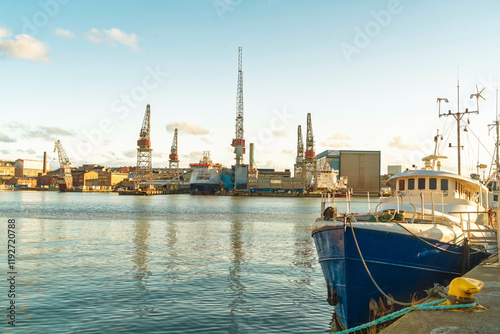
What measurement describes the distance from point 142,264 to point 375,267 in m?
13.2

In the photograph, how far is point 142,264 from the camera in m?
20.4

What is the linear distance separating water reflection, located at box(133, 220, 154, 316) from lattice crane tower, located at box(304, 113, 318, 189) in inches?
5688

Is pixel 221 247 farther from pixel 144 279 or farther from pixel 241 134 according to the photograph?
pixel 241 134

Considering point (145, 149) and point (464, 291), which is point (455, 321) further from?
point (145, 149)

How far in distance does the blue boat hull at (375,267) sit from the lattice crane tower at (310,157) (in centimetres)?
16124

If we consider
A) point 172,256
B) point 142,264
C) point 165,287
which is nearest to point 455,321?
point 165,287

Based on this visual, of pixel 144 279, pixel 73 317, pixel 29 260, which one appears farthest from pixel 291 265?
pixel 29 260

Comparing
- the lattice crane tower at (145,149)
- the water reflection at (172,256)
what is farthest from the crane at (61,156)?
the water reflection at (172,256)

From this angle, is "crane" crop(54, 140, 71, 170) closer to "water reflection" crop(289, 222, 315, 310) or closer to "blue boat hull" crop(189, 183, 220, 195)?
"blue boat hull" crop(189, 183, 220, 195)

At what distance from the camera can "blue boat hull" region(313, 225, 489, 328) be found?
10758mm

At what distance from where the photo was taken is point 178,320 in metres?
12.2

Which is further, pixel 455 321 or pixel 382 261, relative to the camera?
pixel 382 261

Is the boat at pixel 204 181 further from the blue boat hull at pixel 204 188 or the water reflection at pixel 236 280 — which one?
the water reflection at pixel 236 280

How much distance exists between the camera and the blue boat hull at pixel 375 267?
10758 mm
